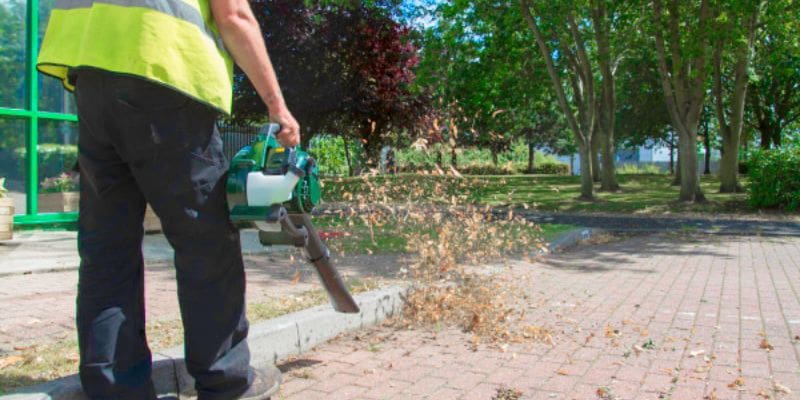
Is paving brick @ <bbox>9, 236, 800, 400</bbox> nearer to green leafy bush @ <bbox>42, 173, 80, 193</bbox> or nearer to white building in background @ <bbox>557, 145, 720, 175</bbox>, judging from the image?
green leafy bush @ <bbox>42, 173, 80, 193</bbox>

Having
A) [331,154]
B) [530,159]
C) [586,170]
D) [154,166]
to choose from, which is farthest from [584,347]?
[530,159]

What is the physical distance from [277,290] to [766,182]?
1489 centimetres

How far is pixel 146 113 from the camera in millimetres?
2305

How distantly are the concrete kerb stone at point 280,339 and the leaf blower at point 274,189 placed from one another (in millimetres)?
911

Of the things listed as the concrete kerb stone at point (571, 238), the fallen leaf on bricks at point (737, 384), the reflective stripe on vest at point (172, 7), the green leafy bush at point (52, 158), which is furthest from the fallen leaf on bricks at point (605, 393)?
the green leafy bush at point (52, 158)

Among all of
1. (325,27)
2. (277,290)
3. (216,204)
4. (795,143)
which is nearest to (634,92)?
(795,143)

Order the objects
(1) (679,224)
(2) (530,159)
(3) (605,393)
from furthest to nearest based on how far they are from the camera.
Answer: (2) (530,159) < (1) (679,224) < (3) (605,393)

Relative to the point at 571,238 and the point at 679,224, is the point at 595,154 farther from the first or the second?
the point at 571,238

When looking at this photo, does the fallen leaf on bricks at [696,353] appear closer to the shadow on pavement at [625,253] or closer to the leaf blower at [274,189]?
Result: the leaf blower at [274,189]

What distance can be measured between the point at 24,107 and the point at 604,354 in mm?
7213

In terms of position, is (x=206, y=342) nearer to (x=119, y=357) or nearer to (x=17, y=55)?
(x=119, y=357)

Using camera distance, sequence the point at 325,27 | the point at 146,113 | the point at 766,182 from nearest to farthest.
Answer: the point at 146,113 < the point at 766,182 < the point at 325,27

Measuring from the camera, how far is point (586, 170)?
1939 centimetres

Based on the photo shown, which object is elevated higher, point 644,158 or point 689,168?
point 644,158
